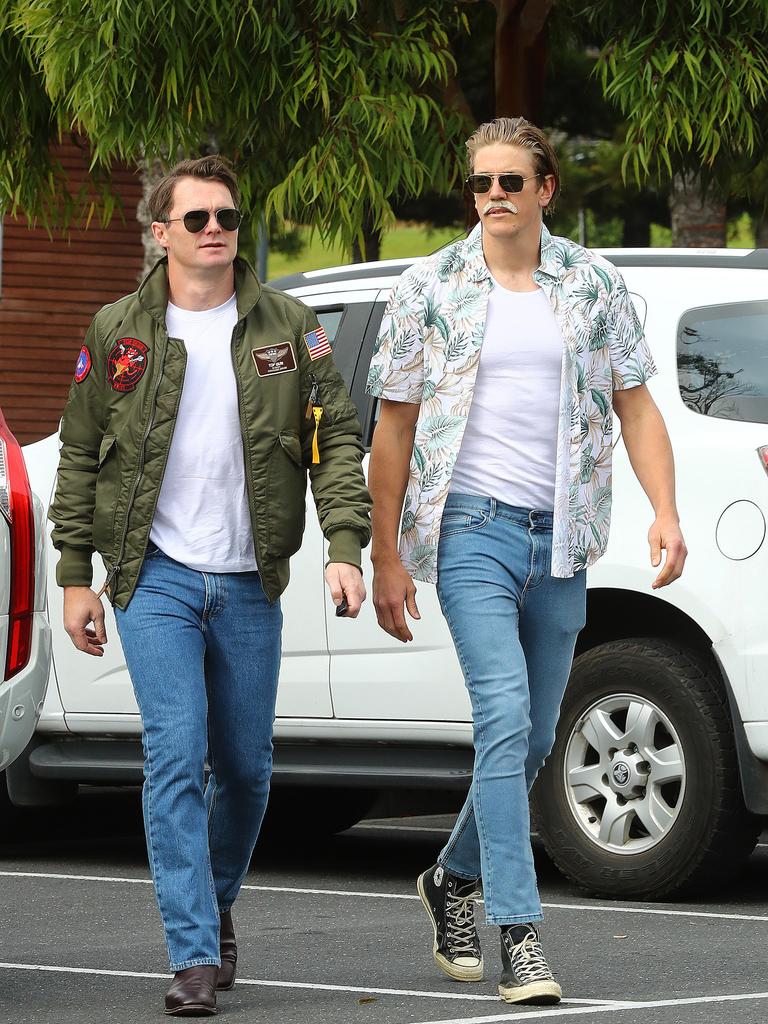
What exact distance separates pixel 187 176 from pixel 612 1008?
218cm

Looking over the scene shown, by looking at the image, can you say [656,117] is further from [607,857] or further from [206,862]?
[206,862]

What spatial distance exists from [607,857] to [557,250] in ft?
7.51

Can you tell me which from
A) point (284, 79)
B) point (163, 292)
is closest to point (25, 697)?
point (163, 292)

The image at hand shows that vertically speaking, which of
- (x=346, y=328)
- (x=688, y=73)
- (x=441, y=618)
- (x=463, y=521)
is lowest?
(x=441, y=618)

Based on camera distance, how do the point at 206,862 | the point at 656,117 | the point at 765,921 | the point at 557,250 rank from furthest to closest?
the point at 656,117
the point at 765,921
the point at 557,250
the point at 206,862

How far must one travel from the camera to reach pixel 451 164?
39.2ft

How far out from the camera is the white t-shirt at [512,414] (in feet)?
17.3

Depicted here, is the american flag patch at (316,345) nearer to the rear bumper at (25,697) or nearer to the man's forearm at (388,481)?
the man's forearm at (388,481)

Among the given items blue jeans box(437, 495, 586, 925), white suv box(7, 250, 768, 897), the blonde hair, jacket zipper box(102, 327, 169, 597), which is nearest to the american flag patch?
jacket zipper box(102, 327, 169, 597)

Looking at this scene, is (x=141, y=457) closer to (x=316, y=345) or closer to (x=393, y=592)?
(x=316, y=345)

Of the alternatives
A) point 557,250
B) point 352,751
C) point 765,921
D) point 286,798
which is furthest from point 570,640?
point 286,798

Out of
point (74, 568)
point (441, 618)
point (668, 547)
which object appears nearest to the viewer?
point (74, 568)

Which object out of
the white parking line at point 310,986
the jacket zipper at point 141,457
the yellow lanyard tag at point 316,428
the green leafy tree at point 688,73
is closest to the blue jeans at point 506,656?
the white parking line at point 310,986

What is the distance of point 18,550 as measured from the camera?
203 inches
